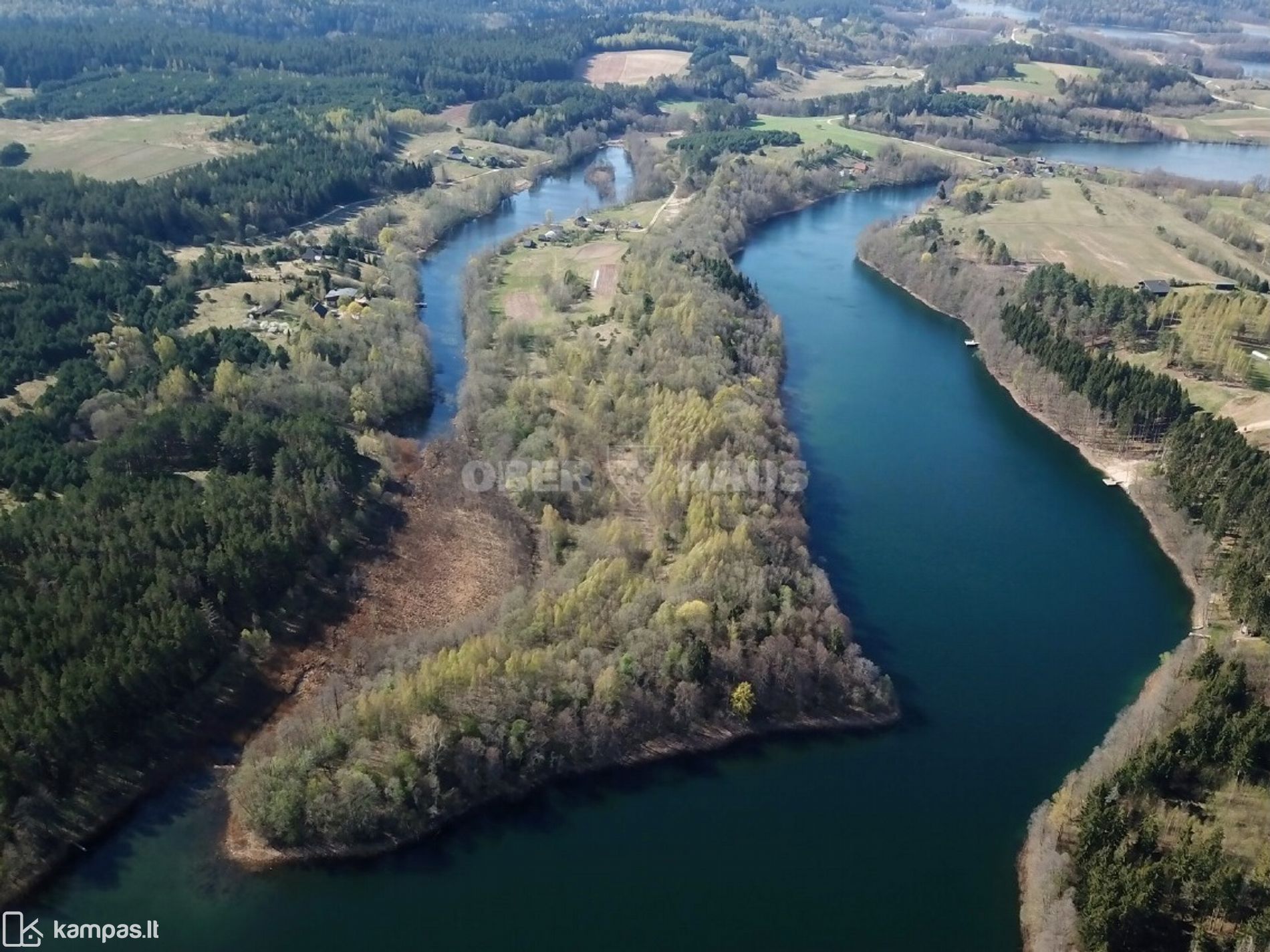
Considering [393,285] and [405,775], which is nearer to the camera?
[405,775]

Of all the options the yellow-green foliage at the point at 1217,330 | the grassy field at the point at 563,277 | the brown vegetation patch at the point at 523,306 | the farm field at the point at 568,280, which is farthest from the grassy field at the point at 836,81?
the yellow-green foliage at the point at 1217,330

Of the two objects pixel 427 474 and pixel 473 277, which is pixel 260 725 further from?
pixel 473 277

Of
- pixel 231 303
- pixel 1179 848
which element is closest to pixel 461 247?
pixel 231 303

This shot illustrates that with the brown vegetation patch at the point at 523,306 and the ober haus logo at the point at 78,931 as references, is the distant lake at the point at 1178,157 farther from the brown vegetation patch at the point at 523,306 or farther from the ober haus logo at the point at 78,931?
the ober haus logo at the point at 78,931

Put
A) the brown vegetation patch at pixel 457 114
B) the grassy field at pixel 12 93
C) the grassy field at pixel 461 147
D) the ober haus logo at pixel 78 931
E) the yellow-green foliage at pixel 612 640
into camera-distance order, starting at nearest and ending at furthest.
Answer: the ober haus logo at pixel 78 931 < the yellow-green foliage at pixel 612 640 < the grassy field at pixel 461 147 < the grassy field at pixel 12 93 < the brown vegetation patch at pixel 457 114

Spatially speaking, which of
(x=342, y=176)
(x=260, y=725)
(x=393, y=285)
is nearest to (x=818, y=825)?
(x=260, y=725)
